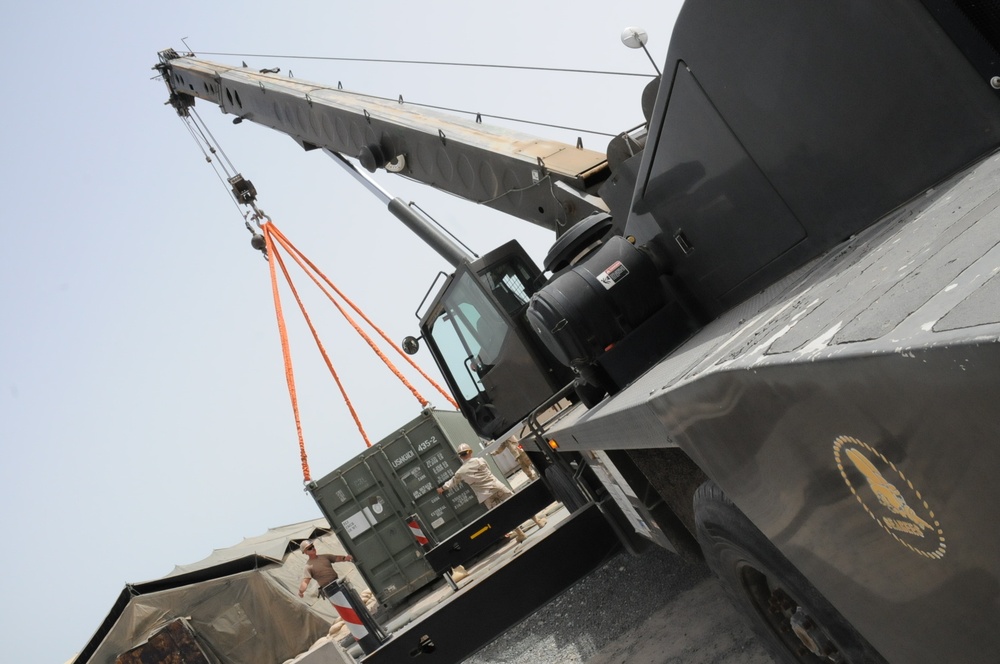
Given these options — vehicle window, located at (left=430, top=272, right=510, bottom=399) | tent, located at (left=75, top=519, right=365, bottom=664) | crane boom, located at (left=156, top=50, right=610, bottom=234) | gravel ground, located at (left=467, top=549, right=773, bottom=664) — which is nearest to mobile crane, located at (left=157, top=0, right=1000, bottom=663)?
crane boom, located at (left=156, top=50, right=610, bottom=234)

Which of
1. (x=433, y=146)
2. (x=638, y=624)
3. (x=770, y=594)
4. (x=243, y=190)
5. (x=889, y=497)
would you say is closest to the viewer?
(x=889, y=497)

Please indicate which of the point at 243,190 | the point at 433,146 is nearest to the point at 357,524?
the point at 243,190

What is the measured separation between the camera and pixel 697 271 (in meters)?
4.55

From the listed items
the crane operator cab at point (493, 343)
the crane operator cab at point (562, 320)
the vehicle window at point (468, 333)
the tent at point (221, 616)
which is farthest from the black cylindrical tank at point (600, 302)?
the tent at point (221, 616)

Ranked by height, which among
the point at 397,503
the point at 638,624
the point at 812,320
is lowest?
the point at 638,624

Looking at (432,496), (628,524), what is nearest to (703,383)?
(628,524)

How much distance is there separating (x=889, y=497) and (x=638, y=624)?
16.4 ft

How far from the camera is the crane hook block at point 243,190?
14195mm

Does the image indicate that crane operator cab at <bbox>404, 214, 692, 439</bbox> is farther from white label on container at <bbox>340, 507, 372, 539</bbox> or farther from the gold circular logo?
white label on container at <bbox>340, 507, 372, 539</bbox>

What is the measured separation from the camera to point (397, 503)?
15188mm

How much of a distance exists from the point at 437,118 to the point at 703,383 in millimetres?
7315

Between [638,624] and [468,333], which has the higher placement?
[468,333]

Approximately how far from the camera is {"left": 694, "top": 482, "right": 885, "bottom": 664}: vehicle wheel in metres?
3.13

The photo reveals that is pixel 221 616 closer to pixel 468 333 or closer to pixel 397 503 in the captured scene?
pixel 397 503
